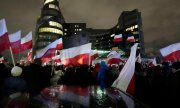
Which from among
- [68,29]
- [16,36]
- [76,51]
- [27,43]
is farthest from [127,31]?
[76,51]

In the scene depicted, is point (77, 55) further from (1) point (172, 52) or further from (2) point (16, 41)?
(1) point (172, 52)

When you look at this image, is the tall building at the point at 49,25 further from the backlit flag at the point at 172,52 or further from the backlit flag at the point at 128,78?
the backlit flag at the point at 128,78

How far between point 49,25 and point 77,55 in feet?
409

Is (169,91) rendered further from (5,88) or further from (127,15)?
(127,15)

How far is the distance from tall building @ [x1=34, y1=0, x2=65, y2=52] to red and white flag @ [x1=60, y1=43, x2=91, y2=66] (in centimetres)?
12148

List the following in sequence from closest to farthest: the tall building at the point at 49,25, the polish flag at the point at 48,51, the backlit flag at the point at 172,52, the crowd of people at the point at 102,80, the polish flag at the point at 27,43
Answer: the crowd of people at the point at 102,80 < the backlit flag at the point at 172,52 < the polish flag at the point at 48,51 < the polish flag at the point at 27,43 < the tall building at the point at 49,25

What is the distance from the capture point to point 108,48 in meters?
181

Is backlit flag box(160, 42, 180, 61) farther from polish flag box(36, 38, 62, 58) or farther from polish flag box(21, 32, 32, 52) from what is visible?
polish flag box(21, 32, 32, 52)

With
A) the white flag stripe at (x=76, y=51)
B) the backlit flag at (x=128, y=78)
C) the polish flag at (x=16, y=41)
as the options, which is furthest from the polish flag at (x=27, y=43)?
the backlit flag at (x=128, y=78)

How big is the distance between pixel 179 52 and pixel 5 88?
11006 mm

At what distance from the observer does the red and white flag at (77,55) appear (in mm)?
11672

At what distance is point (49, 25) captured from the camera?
134 meters

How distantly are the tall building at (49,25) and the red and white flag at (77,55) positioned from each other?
399ft

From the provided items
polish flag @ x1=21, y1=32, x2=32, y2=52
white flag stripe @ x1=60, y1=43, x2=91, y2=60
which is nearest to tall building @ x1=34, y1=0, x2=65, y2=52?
polish flag @ x1=21, y1=32, x2=32, y2=52
